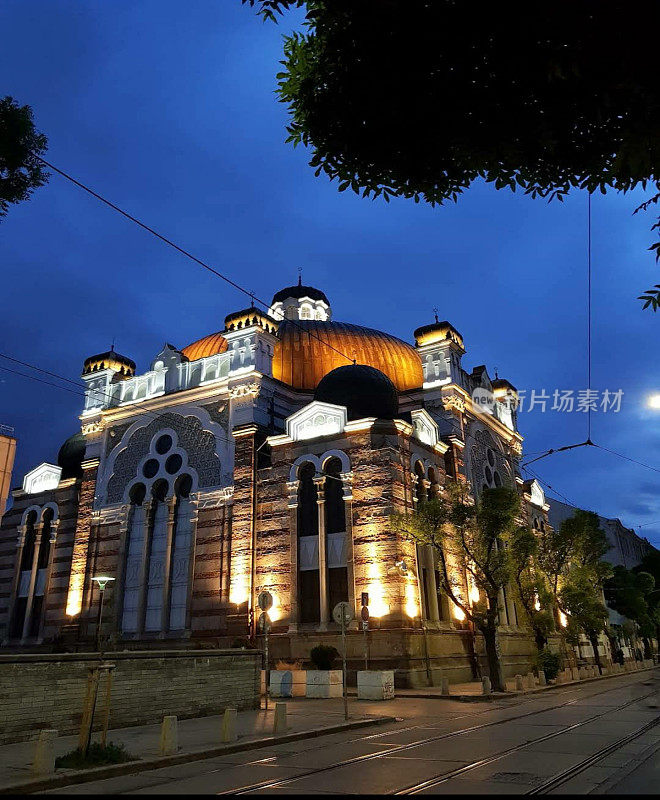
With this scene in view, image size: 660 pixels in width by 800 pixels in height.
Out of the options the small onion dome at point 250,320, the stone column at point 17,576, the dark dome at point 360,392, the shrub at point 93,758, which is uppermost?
the small onion dome at point 250,320

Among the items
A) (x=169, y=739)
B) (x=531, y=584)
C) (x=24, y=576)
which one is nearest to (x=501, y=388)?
(x=531, y=584)

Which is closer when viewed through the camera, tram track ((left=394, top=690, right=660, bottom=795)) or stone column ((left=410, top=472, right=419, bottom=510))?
tram track ((left=394, top=690, right=660, bottom=795))

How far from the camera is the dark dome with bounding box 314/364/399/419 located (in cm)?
3084

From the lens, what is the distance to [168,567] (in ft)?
107

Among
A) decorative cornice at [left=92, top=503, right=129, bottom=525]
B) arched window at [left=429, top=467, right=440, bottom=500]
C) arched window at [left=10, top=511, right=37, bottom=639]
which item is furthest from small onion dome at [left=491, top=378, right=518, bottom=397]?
arched window at [left=10, top=511, right=37, bottom=639]

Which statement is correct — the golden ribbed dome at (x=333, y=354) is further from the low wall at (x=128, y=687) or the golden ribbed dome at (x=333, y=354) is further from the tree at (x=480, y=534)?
the low wall at (x=128, y=687)

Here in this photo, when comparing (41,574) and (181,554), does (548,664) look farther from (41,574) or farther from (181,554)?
(41,574)

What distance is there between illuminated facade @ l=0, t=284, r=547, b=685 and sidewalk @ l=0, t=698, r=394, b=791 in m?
7.57

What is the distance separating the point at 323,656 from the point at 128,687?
37.9ft

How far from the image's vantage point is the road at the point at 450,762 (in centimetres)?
873

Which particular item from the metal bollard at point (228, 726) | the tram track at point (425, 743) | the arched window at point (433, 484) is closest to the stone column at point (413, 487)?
the arched window at point (433, 484)

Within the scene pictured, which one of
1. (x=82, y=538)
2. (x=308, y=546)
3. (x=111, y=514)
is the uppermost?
(x=111, y=514)

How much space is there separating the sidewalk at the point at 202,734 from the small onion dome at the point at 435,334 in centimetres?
2189

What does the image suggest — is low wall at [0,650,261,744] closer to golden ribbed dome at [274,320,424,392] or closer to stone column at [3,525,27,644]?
golden ribbed dome at [274,320,424,392]
